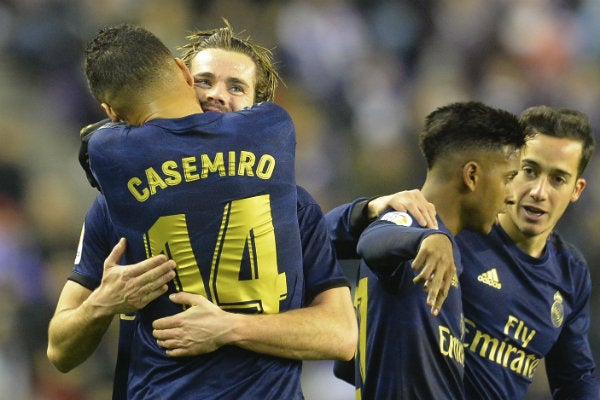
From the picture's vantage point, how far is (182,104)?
293 centimetres

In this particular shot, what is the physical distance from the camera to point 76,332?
3.01m

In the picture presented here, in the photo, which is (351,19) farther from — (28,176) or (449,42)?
(28,176)

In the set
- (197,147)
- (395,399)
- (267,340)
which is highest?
(197,147)

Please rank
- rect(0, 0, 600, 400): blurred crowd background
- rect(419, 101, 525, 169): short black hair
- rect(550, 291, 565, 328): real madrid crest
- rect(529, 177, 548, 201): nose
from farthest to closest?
rect(0, 0, 600, 400): blurred crowd background → rect(529, 177, 548, 201): nose → rect(550, 291, 565, 328): real madrid crest → rect(419, 101, 525, 169): short black hair

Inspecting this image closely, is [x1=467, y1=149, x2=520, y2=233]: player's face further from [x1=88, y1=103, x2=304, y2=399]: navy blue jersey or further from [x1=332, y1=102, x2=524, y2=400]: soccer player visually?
[x1=88, y1=103, x2=304, y2=399]: navy blue jersey

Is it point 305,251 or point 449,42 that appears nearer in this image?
point 305,251

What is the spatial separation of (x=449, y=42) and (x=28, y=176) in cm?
406

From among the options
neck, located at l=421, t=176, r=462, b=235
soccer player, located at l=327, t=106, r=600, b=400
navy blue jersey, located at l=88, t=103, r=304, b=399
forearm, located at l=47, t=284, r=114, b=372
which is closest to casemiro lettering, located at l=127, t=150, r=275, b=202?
navy blue jersey, located at l=88, t=103, r=304, b=399

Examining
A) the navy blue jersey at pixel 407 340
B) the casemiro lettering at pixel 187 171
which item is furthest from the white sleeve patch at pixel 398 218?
the casemiro lettering at pixel 187 171

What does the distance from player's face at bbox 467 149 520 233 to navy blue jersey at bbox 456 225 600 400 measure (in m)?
0.24

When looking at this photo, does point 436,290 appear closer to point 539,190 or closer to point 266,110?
point 266,110

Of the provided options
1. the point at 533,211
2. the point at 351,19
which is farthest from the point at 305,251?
the point at 351,19

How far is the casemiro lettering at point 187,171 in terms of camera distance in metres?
2.78

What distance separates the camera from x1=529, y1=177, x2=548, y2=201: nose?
451 cm
